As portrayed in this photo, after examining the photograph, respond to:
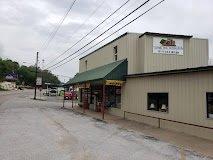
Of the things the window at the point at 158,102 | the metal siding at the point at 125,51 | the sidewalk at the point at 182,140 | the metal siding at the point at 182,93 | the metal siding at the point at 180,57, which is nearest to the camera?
the sidewalk at the point at 182,140

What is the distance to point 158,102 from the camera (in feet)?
71.8

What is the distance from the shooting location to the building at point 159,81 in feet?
57.0

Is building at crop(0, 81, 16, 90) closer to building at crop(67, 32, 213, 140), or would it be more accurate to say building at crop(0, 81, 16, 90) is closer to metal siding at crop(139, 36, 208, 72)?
building at crop(67, 32, 213, 140)

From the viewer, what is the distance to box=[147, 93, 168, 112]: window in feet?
68.9

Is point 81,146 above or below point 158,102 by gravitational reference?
below

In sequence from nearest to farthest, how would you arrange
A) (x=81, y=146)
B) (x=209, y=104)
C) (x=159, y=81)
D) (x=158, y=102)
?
(x=81, y=146), (x=209, y=104), (x=159, y=81), (x=158, y=102)

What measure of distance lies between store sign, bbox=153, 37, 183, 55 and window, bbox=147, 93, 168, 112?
5.26 meters

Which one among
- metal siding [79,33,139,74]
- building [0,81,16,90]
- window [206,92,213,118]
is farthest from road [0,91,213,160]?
building [0,81,16,90]

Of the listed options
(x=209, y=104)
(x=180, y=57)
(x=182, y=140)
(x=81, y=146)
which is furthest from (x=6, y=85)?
(x=81, y=146)

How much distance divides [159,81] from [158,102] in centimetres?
127

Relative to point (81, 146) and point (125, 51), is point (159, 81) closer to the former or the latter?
point (125, 51)

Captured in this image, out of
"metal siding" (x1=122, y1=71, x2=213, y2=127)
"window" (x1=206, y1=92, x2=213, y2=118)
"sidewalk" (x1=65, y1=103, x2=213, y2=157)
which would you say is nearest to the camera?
"sidewalk" (x1=65, y1=103, x2=213, y2=157)

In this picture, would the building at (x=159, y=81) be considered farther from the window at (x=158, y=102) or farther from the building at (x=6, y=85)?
the building at (x=6, y=85)

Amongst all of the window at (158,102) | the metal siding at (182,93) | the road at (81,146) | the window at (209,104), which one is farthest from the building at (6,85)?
the window at (209,104)
